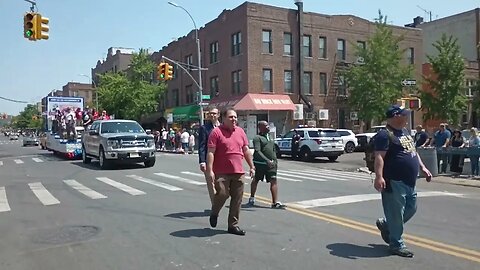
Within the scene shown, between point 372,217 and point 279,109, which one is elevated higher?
point 279,109

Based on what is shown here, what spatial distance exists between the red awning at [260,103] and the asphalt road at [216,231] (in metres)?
23.1

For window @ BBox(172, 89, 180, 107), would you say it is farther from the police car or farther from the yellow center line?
the yellow center line

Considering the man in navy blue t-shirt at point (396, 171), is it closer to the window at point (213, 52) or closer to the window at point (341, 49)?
the window at point (213, 52)

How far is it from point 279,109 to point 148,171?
797 inches

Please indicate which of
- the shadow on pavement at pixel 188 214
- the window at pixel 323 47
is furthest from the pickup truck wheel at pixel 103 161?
the window at pixel 323 47

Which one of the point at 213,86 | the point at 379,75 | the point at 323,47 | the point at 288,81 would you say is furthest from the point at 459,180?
the point at 213,86

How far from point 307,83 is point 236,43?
656 centimetres

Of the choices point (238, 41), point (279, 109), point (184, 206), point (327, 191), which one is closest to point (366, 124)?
point (279, 109)

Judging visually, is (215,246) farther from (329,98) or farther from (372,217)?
(329,98)

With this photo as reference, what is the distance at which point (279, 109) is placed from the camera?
121 ft

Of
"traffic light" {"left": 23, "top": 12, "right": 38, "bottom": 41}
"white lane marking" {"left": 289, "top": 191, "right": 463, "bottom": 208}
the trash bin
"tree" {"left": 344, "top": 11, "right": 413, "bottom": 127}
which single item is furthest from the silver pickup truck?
"tree" {"left": 344, "top": 11, "right": 413, "bottom": 127}

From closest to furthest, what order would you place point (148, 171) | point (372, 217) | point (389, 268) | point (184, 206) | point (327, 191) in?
point (389, 268)
point (372, 217)
point (184, 206)
point (327, 191)
point (148, 171)

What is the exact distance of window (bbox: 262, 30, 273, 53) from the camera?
124 feet

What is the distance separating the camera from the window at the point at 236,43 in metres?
38.2
